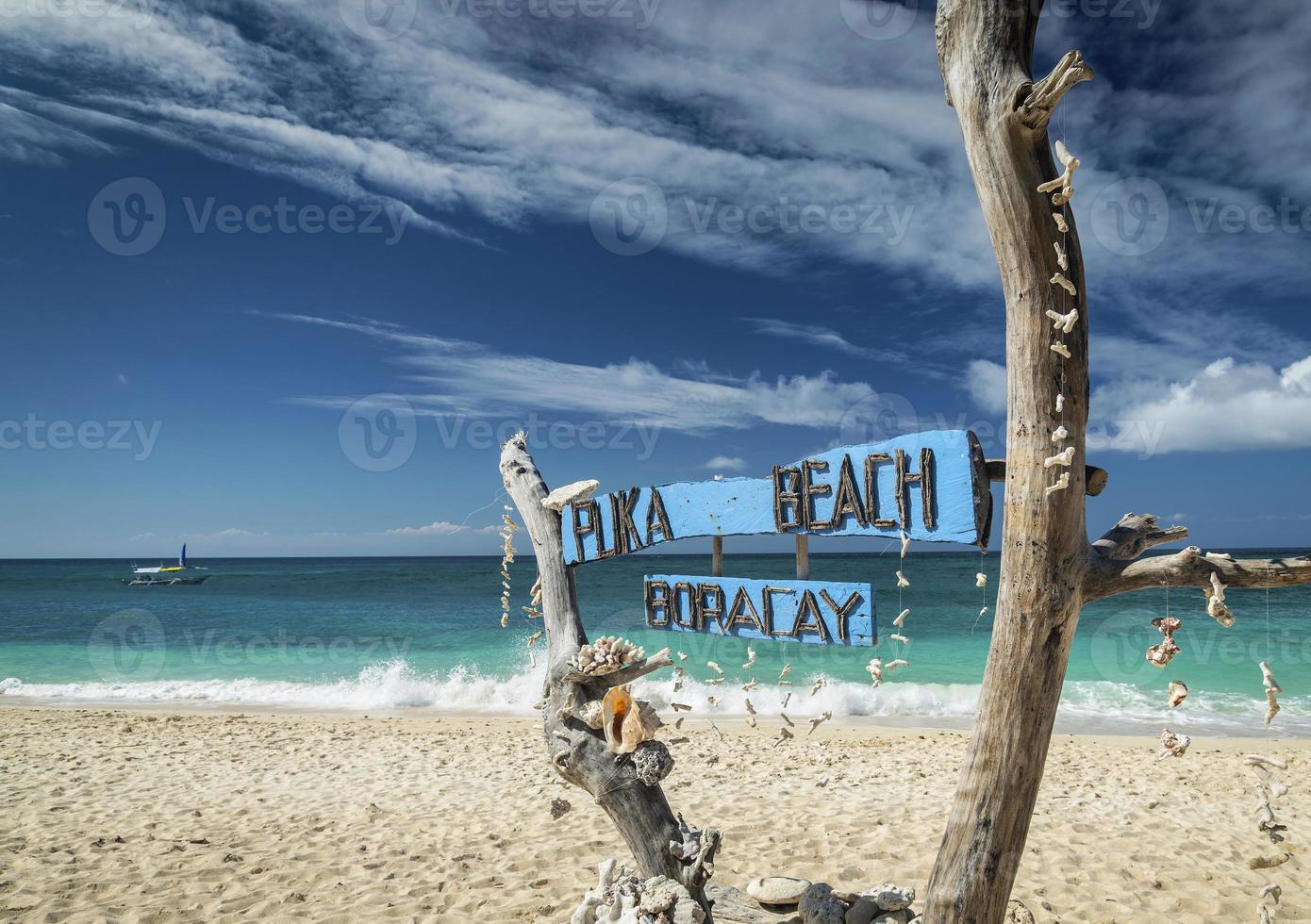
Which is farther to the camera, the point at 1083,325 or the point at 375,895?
the point at 375,895

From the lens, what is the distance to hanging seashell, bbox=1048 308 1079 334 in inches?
81.3

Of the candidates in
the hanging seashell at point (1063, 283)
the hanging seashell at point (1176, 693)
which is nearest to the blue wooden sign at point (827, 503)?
the hanging seashell at point (1063, 283)

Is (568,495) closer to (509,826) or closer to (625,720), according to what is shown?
(625,720)

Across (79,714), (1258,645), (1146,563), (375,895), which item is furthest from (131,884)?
(1258,645)

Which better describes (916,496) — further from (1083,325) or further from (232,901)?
(232,901)

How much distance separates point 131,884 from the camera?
177 inches

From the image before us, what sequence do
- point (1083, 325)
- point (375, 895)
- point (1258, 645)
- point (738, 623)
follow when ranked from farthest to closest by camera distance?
point (1258, 645) < point (375, 895) < point (738, 623) < point (1083, 325)

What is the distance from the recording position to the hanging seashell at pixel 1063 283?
208 cm

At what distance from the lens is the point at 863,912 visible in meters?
3.03

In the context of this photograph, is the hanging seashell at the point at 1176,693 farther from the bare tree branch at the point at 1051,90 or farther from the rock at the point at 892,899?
the bare tree branch at the point at 1051,90

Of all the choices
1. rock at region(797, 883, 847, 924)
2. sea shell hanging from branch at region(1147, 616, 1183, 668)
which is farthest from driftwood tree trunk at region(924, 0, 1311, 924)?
rock at region(797, 883, 847, 924)

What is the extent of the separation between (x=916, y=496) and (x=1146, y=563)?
2.38ft

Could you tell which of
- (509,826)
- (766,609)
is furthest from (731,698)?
(766,609)

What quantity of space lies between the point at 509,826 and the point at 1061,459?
4.94 meters
